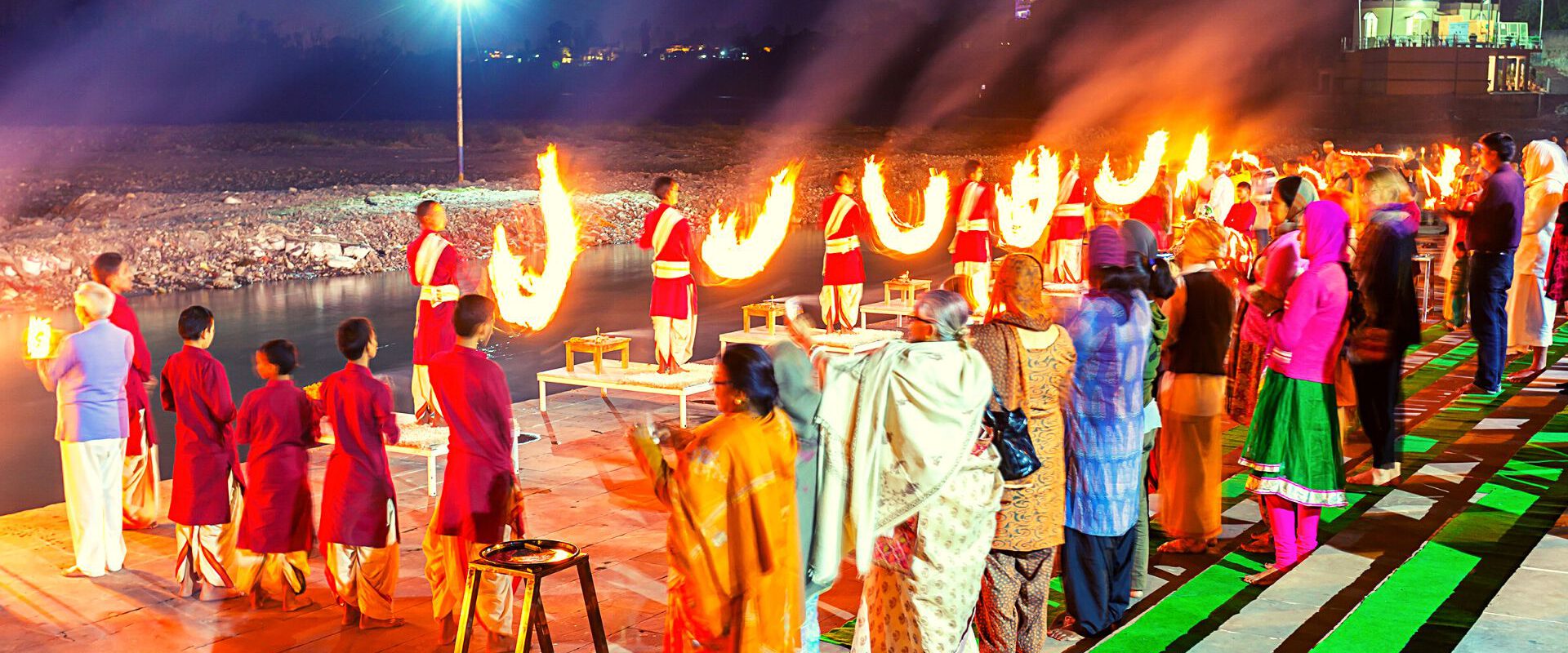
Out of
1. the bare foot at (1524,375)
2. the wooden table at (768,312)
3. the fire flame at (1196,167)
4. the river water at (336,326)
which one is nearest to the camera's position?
the river water at (336,326)

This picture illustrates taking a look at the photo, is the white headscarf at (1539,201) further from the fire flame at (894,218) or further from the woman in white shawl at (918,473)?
the woman in white shawl at (918,473)

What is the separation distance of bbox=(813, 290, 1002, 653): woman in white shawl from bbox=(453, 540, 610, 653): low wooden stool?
34.9 inches

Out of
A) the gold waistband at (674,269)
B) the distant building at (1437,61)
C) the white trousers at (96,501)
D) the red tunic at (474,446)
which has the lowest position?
the white trousers at (96,501)

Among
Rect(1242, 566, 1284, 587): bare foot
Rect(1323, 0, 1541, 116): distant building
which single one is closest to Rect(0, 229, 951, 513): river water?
Rect(1242, 566, 1284, 587): bare foot

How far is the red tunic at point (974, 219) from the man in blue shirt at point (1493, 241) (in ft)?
15.6

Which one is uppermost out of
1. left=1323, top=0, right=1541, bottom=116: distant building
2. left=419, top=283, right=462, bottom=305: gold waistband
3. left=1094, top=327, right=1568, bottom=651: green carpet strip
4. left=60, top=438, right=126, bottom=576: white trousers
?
left=1323, top=0, right=1541, bottom=116: distant building

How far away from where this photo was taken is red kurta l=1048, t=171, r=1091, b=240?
14.9 meters

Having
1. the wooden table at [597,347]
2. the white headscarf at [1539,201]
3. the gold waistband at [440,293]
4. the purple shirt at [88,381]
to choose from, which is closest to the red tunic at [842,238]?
the wooden table at [597,347]

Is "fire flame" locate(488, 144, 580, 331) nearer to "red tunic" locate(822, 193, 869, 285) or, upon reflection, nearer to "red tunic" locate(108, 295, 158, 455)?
"red tunic" locate(108, 295, 158, 455)

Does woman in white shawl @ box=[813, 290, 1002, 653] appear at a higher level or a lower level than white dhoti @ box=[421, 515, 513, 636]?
higher

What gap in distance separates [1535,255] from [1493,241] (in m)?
1.01

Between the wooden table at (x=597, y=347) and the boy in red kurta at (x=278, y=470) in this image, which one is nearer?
the boy in red kurta at (x=278, y=470)

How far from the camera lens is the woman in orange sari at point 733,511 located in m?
3.76

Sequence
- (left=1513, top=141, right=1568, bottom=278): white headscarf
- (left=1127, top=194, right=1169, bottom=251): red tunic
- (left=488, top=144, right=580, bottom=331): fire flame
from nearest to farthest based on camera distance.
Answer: (left=488, top=144, right=580, bottom=331): fire flame
(left=1513, top=141, right=1568, bottom=278): white headscarf
(left=1127, top=194, right=1169, bottom=251): red tunic
